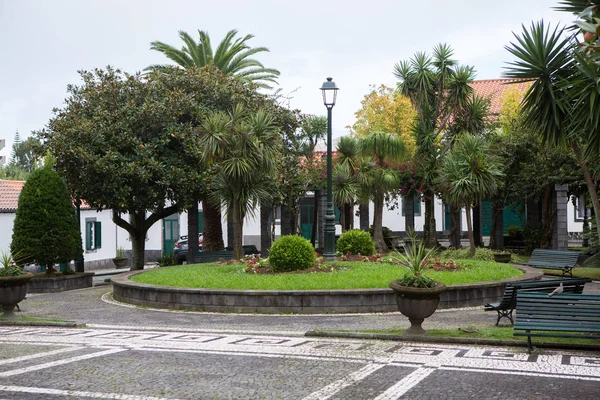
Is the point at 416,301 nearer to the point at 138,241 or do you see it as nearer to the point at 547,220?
the point at 138,241

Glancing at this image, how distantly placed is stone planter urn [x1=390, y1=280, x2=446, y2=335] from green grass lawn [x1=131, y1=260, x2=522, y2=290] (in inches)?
161

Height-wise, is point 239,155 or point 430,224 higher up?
point 239,155

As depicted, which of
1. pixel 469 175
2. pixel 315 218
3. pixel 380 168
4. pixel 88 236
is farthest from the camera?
pixel 88 236

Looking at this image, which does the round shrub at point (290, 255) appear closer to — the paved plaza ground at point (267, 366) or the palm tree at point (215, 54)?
the paved plaza ground at point (267, 366)

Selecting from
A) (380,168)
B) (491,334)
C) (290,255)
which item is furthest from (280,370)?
(380,168)

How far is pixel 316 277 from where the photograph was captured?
53.0 feet

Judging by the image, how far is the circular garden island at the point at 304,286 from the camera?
14.3m

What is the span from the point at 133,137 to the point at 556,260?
1417 cm

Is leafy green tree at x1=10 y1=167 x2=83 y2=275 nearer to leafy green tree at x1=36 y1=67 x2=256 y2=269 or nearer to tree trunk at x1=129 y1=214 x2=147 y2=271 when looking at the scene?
leafy green tree at x1=36 y1=67 x2=256 y2=269

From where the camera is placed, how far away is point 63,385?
7.91 metres

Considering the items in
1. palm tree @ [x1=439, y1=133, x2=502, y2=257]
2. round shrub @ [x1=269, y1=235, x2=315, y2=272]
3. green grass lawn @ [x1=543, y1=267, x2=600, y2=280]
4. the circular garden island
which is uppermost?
palm tree @ [x1=439, y1=133, x2=502, y2=257]

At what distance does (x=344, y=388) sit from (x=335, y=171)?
20658 millimetres

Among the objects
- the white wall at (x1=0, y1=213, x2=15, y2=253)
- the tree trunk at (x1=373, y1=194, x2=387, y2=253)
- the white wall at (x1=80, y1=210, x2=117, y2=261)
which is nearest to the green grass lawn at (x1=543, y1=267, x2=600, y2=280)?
the tree trunk at (x1=373, y1=194, x2=387, y2=253)

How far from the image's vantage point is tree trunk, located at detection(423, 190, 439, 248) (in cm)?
3019
